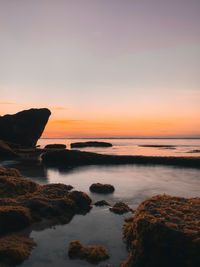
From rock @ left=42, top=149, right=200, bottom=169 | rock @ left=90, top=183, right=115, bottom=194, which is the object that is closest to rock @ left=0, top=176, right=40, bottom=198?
rock @ left=90, top=183, right=115, bottom=194

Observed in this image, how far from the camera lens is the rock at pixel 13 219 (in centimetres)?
997

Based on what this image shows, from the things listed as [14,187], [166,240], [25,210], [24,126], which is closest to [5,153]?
[14,187]

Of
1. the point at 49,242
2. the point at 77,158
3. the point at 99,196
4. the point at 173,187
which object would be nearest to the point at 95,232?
the point at 49,242

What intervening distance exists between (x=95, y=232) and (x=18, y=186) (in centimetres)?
822

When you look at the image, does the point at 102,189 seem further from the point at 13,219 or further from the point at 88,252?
the point at 88,252

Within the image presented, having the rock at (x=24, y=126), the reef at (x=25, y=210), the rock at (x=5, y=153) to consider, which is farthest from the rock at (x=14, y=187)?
the rock at (x=24, y=126)

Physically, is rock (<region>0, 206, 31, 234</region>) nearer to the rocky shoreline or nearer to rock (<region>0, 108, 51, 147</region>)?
the rocky shoreline

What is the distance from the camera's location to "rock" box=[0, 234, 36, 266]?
299 inches

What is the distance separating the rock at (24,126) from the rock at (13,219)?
83.8 m

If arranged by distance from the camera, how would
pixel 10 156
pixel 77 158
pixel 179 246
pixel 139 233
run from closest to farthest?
1. pixel 179 246
2. pixel 139 233
3. pixel 77 158
4. pixel 10 156

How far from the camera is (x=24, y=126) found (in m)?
92.6

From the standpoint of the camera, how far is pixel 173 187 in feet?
73.8

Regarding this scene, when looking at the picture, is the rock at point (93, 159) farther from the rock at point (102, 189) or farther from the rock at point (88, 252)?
the rock at point (88, 252)

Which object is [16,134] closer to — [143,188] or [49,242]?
[143,188]
